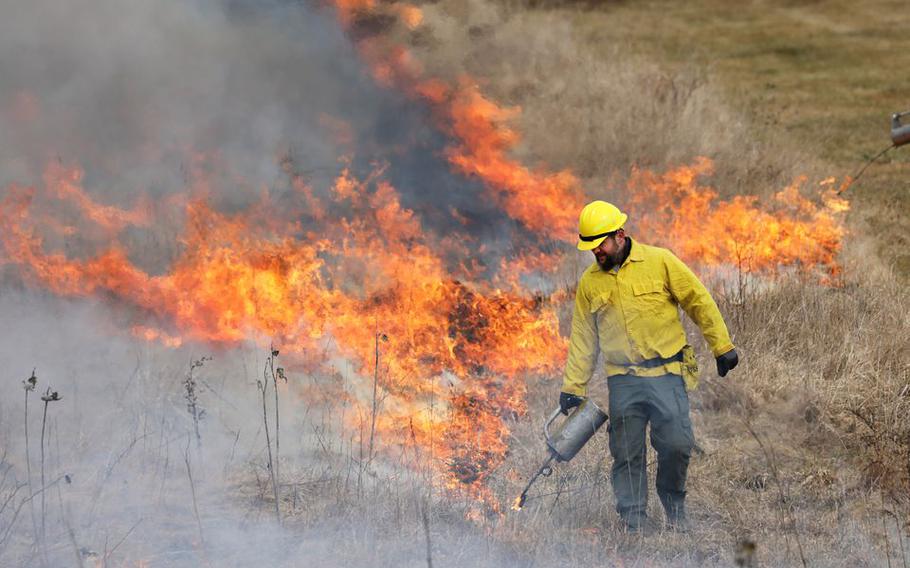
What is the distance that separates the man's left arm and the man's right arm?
0.50 m

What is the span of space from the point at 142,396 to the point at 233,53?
3.72 metres

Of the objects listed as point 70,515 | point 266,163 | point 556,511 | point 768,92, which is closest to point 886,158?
point 768,92

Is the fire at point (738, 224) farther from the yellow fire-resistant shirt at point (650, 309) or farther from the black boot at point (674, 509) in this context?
the black boot at point (674, 509)

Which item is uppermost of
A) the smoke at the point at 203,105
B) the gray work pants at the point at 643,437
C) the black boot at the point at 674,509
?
the smoke at the point at 203,105

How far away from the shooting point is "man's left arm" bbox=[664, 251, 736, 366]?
17.0ft

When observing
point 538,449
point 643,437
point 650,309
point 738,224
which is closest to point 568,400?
point 643,437

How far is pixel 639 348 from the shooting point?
5.25 metres

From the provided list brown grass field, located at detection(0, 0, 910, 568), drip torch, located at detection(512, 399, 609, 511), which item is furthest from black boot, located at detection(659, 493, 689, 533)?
drip torch, located at detection(512, 399, 609, 511)

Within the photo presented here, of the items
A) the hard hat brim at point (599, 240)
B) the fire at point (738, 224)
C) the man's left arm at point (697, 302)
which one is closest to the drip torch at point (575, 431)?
the man's left arm at point (697, 302)

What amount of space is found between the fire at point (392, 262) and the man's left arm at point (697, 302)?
1.76m

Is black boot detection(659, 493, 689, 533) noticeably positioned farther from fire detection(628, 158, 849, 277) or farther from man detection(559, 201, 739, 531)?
fire detection(628, 158, 849, 277)

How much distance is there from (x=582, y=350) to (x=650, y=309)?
1.62ft

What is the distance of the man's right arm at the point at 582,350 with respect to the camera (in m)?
5.45

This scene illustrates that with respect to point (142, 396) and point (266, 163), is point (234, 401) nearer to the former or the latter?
point (142, 396)
